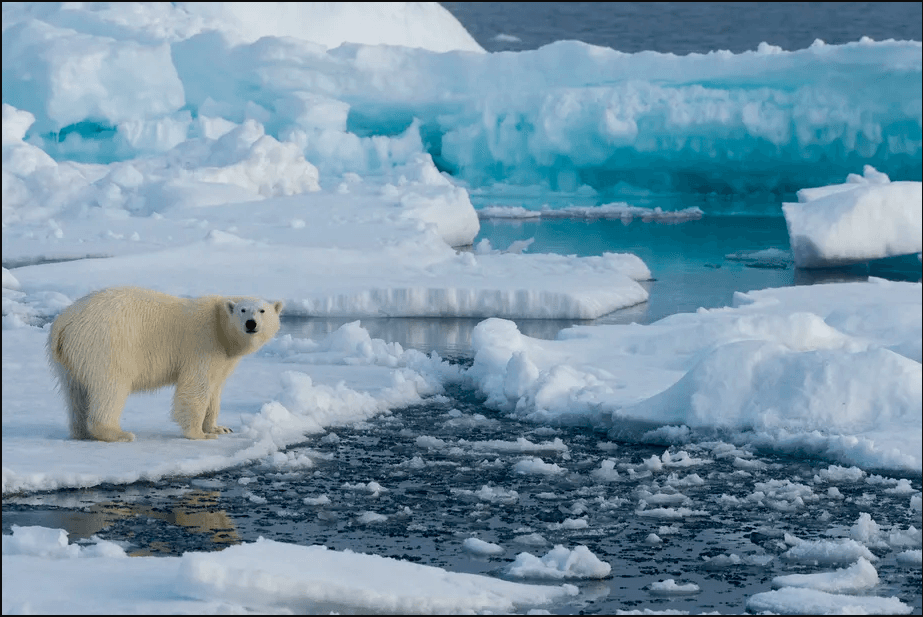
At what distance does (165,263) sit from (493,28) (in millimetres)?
41085

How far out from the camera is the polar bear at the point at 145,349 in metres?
6.20

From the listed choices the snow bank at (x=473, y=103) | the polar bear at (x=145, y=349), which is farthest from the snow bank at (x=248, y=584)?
the snow bank at (x=473, y=103)

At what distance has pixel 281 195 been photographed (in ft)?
63.6

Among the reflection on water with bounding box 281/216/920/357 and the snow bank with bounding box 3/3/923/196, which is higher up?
the snow bank with bounding box 3/3/923/196

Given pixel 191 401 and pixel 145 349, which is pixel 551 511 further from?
pixel 145 349

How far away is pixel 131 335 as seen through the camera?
20.6ft

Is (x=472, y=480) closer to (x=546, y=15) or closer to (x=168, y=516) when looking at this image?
(x=168, y=516)

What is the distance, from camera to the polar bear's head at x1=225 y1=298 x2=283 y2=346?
627cm

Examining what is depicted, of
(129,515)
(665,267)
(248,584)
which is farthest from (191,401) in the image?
(665,267)

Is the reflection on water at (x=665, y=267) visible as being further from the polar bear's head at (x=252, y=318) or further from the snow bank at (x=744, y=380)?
the polar bear's head at (x=252, y=318)

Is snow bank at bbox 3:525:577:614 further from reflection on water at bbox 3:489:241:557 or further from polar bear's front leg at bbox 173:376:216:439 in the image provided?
polar bear's front leg at bbox 173:376:216:439

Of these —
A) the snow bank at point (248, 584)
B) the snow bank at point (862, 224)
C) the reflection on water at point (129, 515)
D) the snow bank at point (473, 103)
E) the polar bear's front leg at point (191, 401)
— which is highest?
the snow bank at point (473, 103)

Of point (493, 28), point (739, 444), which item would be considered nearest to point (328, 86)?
point (739, 444)

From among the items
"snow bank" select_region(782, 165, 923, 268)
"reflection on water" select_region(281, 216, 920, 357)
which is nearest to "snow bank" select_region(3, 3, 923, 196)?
"reflection on water" select_region(281, 216, 920, 357)
